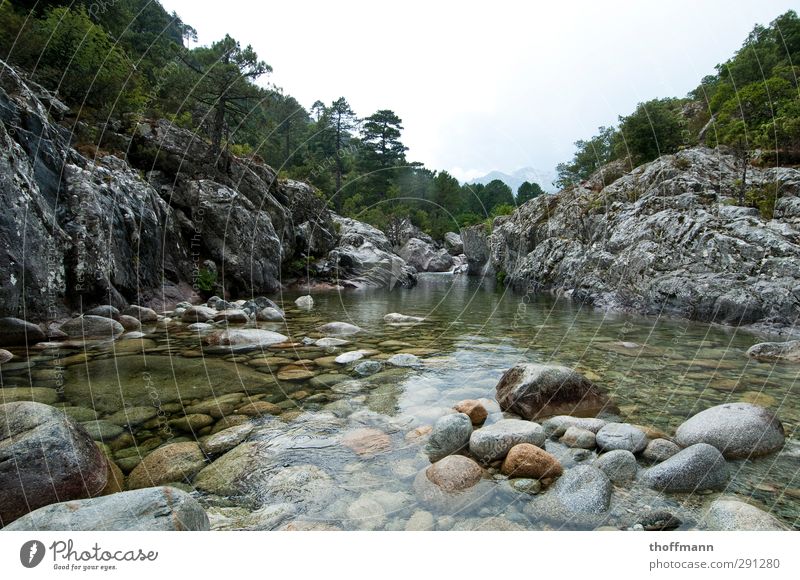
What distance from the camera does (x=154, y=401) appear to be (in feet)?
17.8

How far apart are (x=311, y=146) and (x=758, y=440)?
3771 cm

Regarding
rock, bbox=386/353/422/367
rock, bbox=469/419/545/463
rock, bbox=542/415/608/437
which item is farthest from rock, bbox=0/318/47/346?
rock, bbox=542/415/608/437

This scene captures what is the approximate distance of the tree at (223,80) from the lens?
20.6m

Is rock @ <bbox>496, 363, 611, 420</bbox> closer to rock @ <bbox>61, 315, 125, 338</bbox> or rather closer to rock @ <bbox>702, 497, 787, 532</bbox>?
rock @ <bbox>702, 497, 787, 532</bbox>

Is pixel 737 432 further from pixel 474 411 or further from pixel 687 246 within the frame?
pixel 687 246

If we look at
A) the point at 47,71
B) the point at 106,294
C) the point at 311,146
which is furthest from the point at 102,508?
the point at 311,146

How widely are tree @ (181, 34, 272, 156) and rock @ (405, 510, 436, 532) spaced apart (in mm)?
21601

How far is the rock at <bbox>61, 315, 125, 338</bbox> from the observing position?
8.94 m

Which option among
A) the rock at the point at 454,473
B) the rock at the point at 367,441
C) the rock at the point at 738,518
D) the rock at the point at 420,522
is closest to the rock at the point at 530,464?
the rock at the point at 454,473

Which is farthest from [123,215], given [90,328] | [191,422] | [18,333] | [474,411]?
[474,411]

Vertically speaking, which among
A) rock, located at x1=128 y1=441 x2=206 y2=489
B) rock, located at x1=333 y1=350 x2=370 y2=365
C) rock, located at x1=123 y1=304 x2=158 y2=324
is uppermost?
rock, located at x1=123 y1=304 x2=158 y2=324

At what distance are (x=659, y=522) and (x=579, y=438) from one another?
129 centimetres

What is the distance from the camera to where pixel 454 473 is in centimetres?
349

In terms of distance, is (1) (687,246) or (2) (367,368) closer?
(2) (367,368)
